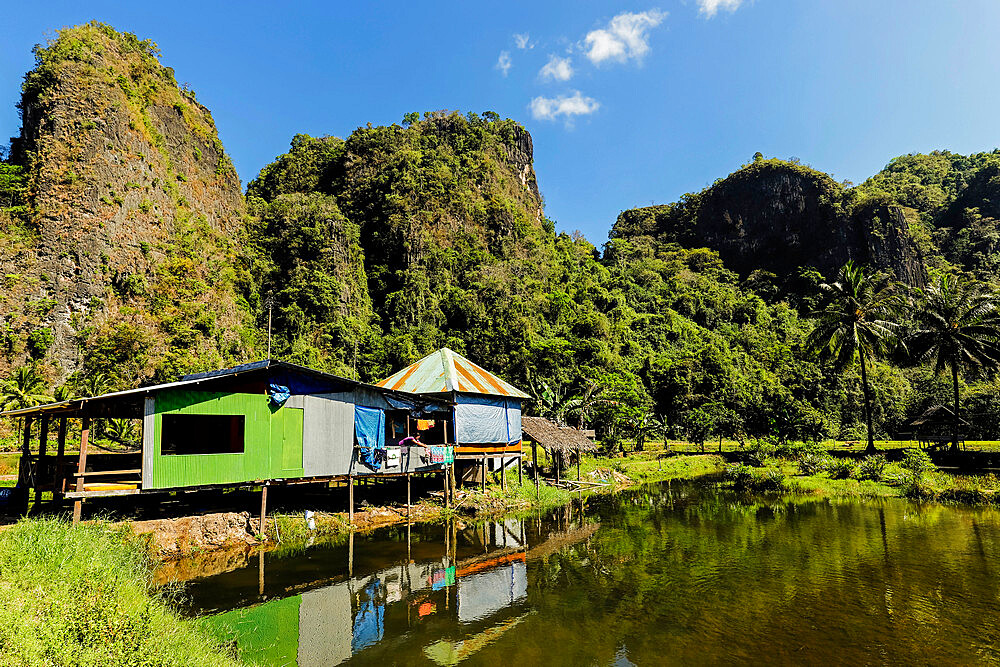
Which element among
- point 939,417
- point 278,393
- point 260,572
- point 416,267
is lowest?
point 260,572

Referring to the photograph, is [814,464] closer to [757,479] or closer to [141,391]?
[757,479]

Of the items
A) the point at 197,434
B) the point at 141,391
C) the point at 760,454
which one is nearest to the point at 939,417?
the point at 760,454

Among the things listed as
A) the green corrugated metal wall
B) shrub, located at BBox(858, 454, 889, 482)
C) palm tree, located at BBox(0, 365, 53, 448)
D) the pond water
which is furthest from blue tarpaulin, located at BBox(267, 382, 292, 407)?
shrub, located at BBox(858, 454, 889, 482)

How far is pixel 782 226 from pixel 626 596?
8983 centimetres

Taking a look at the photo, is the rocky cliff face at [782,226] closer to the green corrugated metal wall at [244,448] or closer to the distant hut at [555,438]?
the distant hut at [555,438]

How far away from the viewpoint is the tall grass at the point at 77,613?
5.49 metres

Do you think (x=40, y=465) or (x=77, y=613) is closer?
(x=77, y=613)

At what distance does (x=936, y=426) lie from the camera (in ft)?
105

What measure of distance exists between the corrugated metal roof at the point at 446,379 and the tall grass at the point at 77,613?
14.1 m

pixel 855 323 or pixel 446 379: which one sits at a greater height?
pixel 855 323

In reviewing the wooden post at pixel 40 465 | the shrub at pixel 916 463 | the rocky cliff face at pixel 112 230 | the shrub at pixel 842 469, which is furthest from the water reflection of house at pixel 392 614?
the rocky cliff face at pixel 112 230

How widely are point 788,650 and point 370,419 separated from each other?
14.1 metres

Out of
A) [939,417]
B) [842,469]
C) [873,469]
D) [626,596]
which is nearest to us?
[626,596]

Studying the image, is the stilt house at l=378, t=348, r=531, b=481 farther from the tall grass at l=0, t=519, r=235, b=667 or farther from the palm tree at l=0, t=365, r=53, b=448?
the palm tree at l=0, t=365, r=53, b=448
